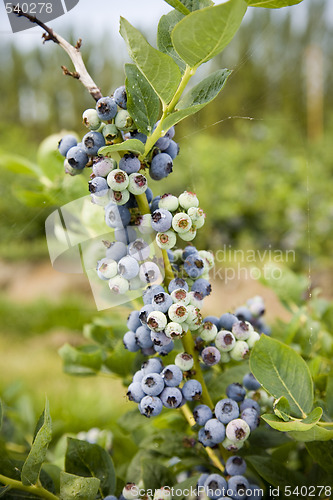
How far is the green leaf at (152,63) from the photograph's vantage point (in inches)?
14.2

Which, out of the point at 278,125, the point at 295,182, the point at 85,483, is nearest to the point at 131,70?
the point at 85,483

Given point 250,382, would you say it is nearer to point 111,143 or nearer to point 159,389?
point 159,389

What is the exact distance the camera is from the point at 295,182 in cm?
461

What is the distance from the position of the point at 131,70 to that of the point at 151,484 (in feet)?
1.28

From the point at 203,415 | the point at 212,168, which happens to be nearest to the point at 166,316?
the point at 203,415

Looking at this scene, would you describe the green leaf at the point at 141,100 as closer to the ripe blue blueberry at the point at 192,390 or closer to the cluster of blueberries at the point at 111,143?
the cluster of blueberries at the point at 111,143

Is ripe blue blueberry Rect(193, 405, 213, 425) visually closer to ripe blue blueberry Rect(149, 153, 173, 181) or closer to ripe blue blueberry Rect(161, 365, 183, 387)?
ripe blue blueberry Rect(161, 365, 183, 387)

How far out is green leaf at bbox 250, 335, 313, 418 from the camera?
1.37 feet

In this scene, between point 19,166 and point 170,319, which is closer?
point 170,319

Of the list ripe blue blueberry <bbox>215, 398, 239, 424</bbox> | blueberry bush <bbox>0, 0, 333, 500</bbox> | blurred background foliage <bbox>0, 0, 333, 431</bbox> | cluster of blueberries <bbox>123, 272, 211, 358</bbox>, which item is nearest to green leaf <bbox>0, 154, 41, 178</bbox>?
blurred background foliage <bbox>0, 0, 333, 431</bbox>

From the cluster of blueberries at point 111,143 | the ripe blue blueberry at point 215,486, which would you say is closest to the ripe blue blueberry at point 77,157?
the cluster of blueberries at point 111,143

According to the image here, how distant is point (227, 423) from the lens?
441mm

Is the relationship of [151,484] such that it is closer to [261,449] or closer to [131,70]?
[261,449]

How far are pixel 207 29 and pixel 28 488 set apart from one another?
16.6 inches
